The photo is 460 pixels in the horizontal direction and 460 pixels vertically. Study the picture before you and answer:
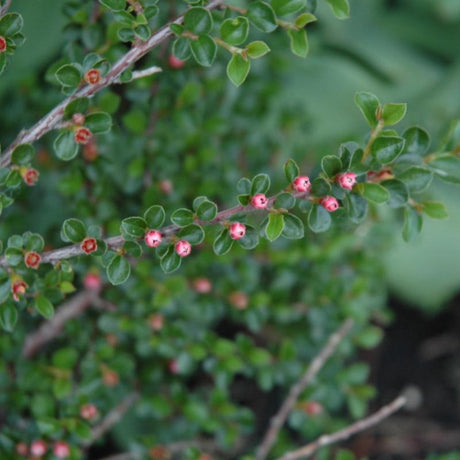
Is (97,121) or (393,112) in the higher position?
(97,121)

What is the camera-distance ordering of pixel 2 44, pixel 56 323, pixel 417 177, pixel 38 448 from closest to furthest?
pixel 2 44, pixel 417 177, pixel 38 448, pixel 56 323

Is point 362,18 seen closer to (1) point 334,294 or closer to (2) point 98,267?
(1) point 334,294

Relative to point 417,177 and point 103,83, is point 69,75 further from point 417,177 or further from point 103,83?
point 417,177

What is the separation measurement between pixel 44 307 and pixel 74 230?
140 mm

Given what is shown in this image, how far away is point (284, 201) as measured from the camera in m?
0.91

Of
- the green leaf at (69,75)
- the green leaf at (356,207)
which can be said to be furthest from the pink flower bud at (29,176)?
the green leaf at (356,207)

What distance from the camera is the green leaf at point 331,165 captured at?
0.91m

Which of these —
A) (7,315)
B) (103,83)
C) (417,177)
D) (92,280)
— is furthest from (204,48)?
(92,280)

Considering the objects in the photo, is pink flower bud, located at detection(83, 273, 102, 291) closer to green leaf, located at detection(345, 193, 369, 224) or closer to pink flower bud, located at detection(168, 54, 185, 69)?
pink flower bud, located at detection(168, 54, 185, 69)

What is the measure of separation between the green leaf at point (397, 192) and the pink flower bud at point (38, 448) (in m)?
0.72

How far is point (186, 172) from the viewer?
146 centimetres

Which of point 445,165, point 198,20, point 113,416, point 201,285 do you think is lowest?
point 113,416

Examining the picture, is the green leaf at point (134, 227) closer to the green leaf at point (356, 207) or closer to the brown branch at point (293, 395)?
the green leaf at point (356, 207)

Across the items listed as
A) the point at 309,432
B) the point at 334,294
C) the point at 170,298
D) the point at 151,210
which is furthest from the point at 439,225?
the point at 151,210
